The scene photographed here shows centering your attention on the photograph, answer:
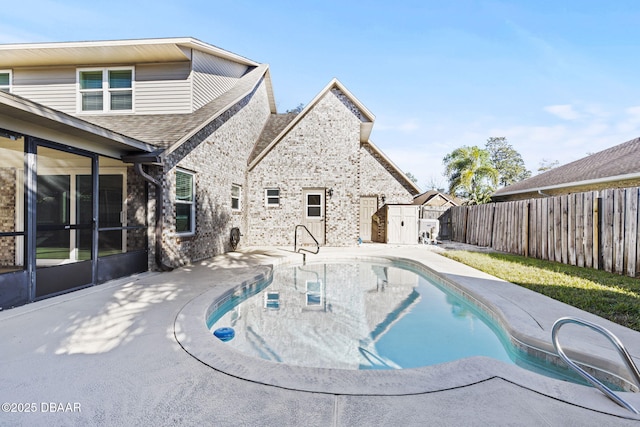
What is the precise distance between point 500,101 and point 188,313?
70.2 ft

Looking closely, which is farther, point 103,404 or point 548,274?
point 548,274

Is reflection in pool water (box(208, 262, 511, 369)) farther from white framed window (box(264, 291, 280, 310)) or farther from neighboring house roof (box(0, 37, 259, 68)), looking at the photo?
neighboring house roof (box(0, 37, 259, 68))

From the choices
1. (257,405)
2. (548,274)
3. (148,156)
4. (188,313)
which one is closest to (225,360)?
(257,405)

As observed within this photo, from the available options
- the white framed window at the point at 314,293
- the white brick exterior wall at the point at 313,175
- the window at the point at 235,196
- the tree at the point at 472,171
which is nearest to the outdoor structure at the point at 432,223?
the tree at the point at 472,171

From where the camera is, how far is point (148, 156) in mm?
6172

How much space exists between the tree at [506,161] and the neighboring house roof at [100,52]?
40963 mm

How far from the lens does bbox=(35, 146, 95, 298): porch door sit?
539 cm

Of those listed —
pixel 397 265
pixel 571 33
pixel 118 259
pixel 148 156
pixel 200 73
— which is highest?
pixel 571 33

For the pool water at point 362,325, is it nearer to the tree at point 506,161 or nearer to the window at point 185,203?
the window at point 185,203

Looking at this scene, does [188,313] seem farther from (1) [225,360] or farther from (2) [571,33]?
(2) [571,33]

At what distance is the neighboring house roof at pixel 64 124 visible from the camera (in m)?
3.70

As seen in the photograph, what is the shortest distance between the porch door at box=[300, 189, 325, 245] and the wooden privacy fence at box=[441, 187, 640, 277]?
7.02 metres

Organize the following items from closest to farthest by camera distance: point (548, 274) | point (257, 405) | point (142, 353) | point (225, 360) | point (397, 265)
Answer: point (257, 405) < point (225, 360) < point (142, 353) < point (548, 274) < point (397, 265)

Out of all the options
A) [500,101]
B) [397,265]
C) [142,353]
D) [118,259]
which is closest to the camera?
[142,353]
